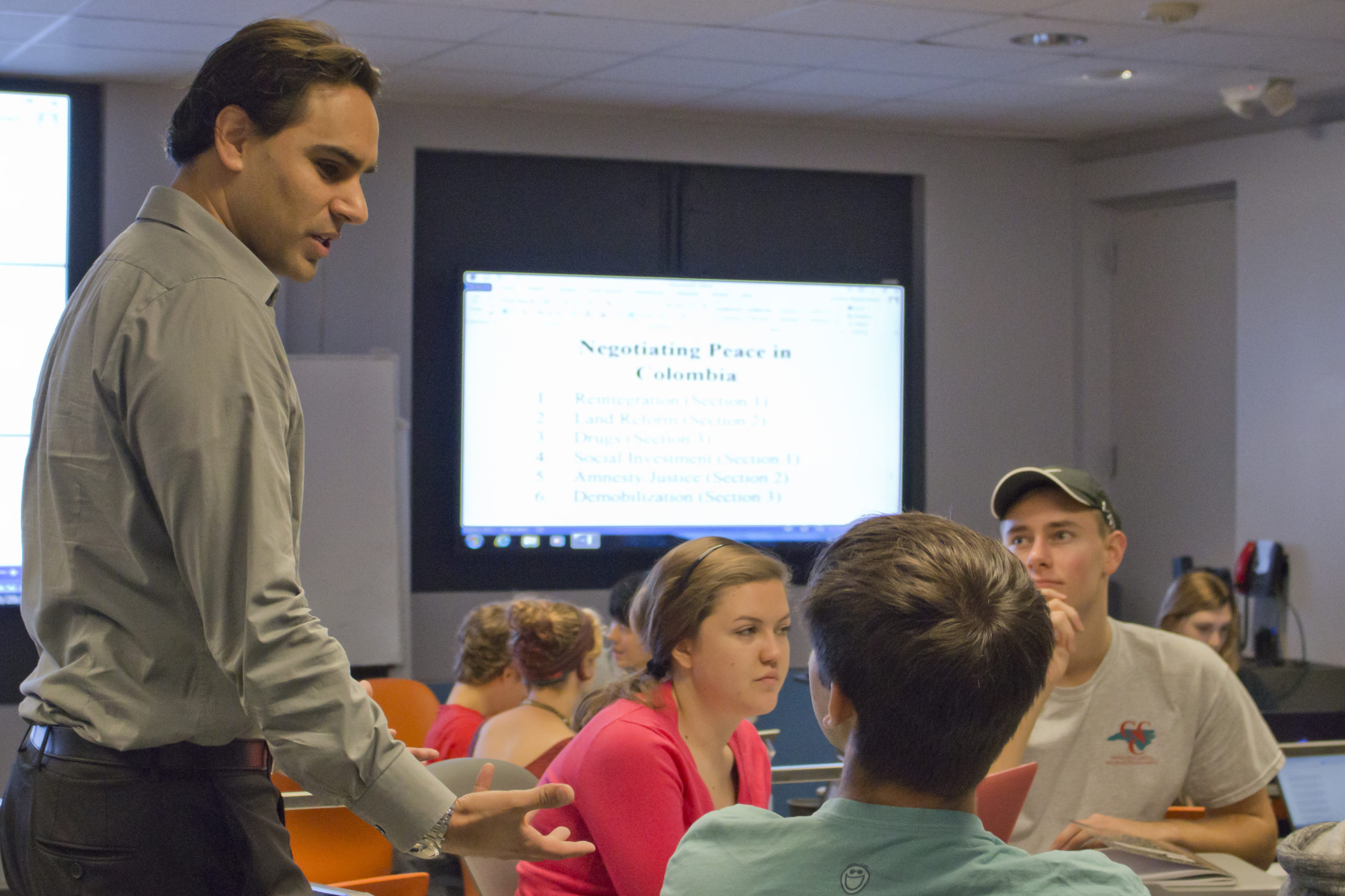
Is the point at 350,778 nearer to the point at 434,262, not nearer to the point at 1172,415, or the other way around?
the point at 434,262

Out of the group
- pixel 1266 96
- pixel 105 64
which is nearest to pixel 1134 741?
pixel 1266 96

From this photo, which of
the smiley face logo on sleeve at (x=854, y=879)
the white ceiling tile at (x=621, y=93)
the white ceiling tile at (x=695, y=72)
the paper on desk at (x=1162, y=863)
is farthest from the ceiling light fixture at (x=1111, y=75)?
the smiley face logo on sleeve at (x=854, y=879)

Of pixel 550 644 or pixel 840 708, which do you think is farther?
pixel 550 644

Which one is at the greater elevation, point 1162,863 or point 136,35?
point 136,35

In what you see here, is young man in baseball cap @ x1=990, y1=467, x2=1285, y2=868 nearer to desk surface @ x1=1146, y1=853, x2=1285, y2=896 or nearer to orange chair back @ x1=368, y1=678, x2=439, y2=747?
desk surface @ x1=1146, y1=853, x2=1285, y2=896

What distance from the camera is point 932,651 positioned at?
1197mm

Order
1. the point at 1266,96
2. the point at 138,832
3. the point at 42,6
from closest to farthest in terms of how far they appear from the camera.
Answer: the point at 138,832 < the point at 42,6 < the point at 1266,96

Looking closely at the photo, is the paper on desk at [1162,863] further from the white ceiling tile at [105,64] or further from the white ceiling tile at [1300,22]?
the white ceiling tile at [105,64]

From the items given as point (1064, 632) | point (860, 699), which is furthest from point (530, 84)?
point (860, 699)

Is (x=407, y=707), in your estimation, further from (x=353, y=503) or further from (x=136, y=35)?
(x=136, y=35)

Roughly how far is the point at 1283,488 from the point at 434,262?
153 inches

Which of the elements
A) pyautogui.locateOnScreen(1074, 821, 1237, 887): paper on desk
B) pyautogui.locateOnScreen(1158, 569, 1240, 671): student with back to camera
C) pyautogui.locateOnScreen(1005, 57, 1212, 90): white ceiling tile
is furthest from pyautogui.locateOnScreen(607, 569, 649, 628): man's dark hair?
pyautogui.locateOnScreen(1005, 57, 1212, 90): white ceiling tile

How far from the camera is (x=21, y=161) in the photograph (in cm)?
524

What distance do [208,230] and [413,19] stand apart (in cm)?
335
